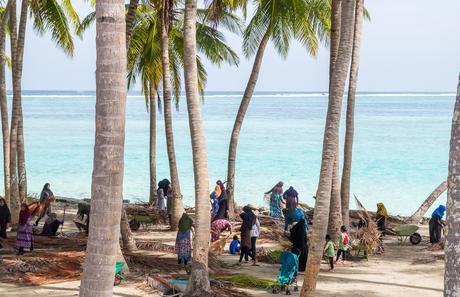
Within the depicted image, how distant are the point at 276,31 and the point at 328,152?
15381 millimetres

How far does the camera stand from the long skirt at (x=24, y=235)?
16.6m

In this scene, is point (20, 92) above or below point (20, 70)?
below

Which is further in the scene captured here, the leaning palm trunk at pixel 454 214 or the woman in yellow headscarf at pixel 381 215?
the woman in yellow headscarf at pixel 381 215

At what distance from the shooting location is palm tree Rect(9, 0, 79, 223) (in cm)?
2141

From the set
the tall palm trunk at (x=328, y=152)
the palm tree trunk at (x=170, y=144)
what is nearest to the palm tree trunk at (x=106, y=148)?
the tall palm trunk at (x=328, y=152)

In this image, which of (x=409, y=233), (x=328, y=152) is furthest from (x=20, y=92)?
(x=328, y=152)

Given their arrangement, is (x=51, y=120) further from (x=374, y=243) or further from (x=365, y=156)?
(x=374, y=243)

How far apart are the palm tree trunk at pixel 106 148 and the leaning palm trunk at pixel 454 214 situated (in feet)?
8.06

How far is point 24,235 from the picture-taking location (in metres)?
16.7

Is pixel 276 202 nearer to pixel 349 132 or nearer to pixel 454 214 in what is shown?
pixel 349 132

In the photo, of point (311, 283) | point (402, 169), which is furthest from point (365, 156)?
point (311, 283)

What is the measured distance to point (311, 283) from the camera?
459 inches

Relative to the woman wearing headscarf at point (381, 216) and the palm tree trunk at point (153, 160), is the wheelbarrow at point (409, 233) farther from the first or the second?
the palm tree trunk at point (153, 160)

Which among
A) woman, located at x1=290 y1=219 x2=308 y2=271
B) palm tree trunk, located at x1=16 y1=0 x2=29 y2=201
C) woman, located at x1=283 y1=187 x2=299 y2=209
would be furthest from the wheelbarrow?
Result: palm tree trunk, located at x1=16 y1=0 x2=29 y2=201
